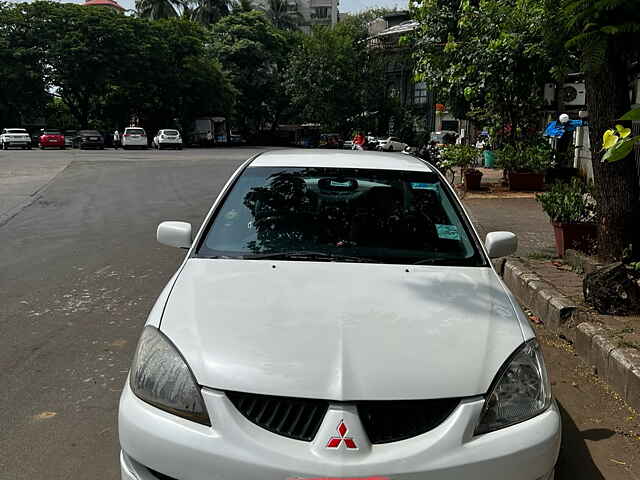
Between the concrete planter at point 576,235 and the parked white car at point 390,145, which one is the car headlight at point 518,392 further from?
the parked white car at point 390,145

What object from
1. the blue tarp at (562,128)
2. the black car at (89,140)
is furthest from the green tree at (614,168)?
the black car at (89,140)

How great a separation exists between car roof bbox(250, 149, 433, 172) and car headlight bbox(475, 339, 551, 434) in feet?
5.57

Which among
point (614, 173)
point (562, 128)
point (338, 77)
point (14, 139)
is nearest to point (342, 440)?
point (614, 173)

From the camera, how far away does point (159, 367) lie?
247 cm

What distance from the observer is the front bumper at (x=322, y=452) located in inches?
82.9

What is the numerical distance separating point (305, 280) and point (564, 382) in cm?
241

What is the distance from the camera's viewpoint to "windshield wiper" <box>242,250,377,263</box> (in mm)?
3232

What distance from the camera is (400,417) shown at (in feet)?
7.25

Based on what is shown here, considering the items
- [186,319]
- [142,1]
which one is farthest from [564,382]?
[142,1]

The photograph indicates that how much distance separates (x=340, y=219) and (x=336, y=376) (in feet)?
4.73

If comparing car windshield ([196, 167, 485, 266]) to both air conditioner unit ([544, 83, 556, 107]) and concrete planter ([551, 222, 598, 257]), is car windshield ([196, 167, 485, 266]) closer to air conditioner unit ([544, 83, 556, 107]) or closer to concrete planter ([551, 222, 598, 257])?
concrete planter ([551, 222, 598, 257])

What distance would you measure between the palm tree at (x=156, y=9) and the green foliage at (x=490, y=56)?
151ft

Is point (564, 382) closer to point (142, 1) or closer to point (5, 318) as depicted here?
point (5, 318)

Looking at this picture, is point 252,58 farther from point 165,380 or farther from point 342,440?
point 342,440
